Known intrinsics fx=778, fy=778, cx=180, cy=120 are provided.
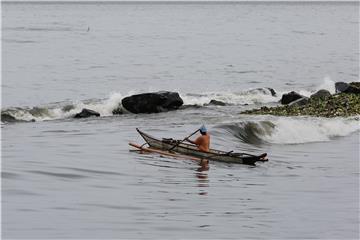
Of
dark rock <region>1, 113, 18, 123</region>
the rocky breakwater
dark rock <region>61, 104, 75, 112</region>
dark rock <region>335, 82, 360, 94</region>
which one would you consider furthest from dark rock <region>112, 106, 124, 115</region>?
dark rock <region>335, 82, 360, 94</region>

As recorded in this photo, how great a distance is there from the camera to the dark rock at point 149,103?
4197cm

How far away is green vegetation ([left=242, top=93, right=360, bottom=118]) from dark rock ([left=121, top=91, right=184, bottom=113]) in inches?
Answer: 178

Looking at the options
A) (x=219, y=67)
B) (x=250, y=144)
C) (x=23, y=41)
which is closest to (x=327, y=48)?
(x=219, y=67)

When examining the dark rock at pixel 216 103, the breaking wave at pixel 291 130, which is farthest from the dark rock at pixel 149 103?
the breaking wave at pixel 291 130

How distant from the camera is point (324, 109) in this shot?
3981 cm

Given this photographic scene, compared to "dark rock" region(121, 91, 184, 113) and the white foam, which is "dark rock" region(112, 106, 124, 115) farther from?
the white foam

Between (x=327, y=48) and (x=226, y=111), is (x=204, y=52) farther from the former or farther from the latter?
(x=226, y=111)

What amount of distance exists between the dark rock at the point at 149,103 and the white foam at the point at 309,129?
8.11m

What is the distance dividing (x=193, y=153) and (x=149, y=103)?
14861 millimetres

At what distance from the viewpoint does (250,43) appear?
112m

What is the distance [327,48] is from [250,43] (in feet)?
43.9

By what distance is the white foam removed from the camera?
111ft

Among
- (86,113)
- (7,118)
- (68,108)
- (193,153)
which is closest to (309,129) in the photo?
(193,153)

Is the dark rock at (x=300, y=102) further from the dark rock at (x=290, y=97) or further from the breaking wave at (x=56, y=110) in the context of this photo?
the breaking wave at (x=56, y=110)
